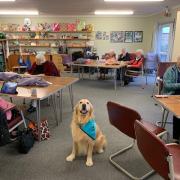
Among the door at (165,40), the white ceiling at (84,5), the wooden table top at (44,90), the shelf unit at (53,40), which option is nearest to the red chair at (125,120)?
the wooden table top at (44,90)

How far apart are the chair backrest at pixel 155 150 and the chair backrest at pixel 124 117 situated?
39cm

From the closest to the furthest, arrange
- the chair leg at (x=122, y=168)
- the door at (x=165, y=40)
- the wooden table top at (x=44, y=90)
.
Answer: the chair leg at (x=122, y=168) < the wooden table top at (x=44, y=90) < the door at (x=165, y=40)

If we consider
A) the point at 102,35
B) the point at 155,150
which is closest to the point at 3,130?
the point at 155,150

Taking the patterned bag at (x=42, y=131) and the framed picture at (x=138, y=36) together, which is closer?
the patterned bag at (x=42, y=131)

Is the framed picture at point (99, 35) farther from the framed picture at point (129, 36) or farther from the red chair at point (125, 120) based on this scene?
the red chair at point (125, 120)

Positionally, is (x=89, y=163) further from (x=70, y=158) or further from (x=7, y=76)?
(x=7, y=76)

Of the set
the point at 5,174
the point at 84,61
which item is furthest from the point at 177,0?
the point at 5,174

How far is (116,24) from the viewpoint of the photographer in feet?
28.5

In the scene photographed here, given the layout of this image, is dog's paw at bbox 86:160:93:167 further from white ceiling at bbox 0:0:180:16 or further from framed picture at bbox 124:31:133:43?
framed picture at bbox 124:31:133:43

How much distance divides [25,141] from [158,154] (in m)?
1.71

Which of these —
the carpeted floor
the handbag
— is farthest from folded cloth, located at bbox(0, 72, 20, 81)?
the handbag

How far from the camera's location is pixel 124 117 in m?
2.04

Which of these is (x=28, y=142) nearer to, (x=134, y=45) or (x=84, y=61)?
(x=84, y=61)

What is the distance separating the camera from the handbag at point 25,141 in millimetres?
2543
